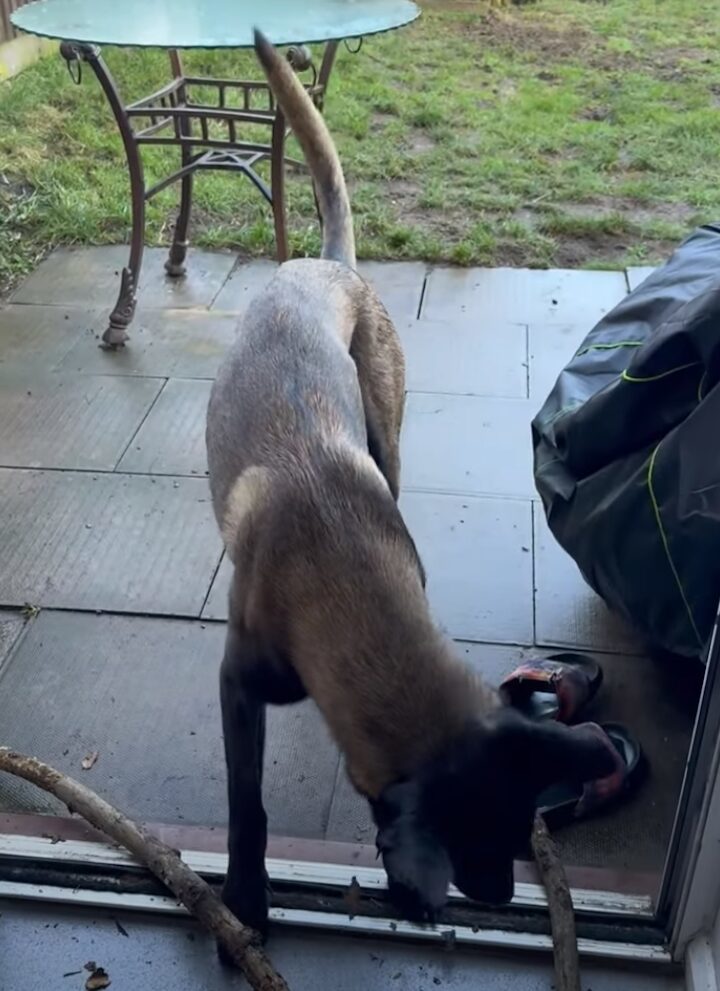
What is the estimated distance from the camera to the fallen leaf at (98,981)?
193 centimetres

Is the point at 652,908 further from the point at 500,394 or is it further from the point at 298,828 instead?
the point at 500,394

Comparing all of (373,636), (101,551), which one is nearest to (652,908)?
(373,636)

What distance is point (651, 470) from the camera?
2305 mm

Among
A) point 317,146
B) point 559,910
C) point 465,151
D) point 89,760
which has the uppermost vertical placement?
point 317,146

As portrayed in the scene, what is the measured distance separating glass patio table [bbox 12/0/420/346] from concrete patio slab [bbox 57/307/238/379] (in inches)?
3.8

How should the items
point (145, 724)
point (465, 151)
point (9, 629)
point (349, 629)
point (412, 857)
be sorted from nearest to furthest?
point (412, 857), point (349, 629), point (145, 724), point (9, 629), point (465, 151)

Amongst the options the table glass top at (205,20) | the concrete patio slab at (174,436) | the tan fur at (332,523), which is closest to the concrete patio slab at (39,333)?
the concrete patio slab at (174,436)

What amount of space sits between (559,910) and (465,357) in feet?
8.02

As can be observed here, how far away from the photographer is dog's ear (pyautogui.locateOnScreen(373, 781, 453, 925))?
52.7 inches

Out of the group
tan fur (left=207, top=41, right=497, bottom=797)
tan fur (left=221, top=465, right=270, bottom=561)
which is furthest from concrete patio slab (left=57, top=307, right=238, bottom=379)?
tan fur (left=221, top=465, right=270, bottom=561)

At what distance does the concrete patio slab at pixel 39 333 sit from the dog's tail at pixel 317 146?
149cm

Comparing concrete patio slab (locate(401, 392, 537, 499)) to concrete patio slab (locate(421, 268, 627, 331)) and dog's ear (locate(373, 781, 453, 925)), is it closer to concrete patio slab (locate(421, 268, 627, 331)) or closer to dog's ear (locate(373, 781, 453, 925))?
concrete patio slab (locate(421, 268, 627, 331))

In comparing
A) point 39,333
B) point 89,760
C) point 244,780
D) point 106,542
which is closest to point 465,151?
point 39,333

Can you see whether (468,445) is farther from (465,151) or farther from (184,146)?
(465,151)
